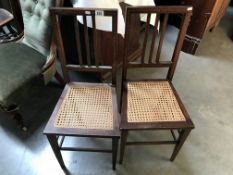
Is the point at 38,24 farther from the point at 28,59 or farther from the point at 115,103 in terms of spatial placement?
the point at 115,103

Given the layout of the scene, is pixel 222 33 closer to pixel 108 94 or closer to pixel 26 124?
pixel 108 94

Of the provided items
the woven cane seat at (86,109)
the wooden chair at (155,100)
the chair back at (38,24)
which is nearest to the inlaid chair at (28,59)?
the chair back at (38,24)

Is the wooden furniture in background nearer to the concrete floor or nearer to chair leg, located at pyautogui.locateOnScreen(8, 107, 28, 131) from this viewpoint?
the concrete floor

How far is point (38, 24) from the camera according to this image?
1.37 m

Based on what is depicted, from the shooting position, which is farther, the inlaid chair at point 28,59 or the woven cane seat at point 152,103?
the inlaid chair at point 28,59

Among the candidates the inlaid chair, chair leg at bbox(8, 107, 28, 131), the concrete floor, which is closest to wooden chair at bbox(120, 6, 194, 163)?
the concrete floor

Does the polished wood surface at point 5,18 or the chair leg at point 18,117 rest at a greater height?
the polished wood surface at point 5,18

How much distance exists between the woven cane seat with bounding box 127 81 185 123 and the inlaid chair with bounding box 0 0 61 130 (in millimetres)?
636

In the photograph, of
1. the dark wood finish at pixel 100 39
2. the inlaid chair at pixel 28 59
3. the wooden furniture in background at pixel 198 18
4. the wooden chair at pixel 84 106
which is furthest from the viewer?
the wooden furniture in background at pixel 198 18

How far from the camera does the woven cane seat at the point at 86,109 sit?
3.45ft

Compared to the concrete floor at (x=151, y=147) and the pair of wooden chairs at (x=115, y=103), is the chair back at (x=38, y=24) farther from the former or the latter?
the concrete floor at (x=151, y=147)

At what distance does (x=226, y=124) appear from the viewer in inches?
61.9

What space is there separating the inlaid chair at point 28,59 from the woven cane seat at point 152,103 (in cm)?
64

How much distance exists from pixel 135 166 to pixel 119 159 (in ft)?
0.38
